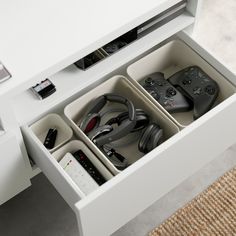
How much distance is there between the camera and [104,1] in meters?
0.96

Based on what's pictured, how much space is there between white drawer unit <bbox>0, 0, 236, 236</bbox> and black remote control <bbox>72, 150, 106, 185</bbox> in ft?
0.06

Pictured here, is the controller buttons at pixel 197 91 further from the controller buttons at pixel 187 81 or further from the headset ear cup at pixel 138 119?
the headset ear cup at pixel 138 119

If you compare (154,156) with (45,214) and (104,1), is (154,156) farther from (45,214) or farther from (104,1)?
(45,214)

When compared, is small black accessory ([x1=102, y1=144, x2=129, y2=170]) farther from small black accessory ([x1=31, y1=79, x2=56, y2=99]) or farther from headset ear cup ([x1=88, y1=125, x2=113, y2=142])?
small black accessory ([x1=31, y1=79, x2=56, y2=99])

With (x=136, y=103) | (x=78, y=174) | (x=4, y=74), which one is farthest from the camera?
(x=136, y=103)

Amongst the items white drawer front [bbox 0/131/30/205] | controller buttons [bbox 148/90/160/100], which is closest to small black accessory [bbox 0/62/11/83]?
white drawer front [bbox 0/131/30/205]

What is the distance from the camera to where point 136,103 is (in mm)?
1096

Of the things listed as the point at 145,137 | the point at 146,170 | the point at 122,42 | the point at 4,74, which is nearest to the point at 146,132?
the point at 145,137

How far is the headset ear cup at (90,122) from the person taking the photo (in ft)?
3.42

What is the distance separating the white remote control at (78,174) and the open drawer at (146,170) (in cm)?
4

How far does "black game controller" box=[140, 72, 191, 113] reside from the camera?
3.60ft

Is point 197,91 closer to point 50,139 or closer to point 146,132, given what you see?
point 146,132

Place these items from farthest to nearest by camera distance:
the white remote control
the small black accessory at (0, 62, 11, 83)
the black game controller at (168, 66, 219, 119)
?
1. the black game controller at (168, 66, 219, 119)
2. the white remote control
3. the small black accessory at (0, 62, 11, 83)

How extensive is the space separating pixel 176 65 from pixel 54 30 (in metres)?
0.40
